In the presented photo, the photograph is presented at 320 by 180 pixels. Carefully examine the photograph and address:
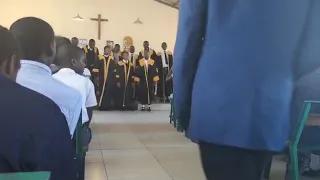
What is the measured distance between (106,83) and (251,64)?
29.9 ft

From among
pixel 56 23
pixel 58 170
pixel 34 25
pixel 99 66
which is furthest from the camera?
pixel 56 23

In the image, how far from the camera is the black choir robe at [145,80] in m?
10.3

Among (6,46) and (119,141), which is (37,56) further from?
(119,141)

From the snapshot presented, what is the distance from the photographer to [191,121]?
1085 mm

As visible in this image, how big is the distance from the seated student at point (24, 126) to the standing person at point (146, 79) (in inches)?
351

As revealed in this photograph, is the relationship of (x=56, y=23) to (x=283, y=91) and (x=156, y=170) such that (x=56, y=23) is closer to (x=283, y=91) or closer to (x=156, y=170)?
(x=156, y=170)

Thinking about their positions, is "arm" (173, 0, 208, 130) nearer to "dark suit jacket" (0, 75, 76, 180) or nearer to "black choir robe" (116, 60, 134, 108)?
"dark suit jacket" (0, 75, 76, 180)

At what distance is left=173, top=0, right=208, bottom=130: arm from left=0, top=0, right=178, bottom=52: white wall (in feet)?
38.4

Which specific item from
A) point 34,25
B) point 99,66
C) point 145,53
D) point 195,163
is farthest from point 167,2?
point 34,25

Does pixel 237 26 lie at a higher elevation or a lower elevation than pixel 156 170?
higher

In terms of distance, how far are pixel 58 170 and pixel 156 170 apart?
8.74 feet

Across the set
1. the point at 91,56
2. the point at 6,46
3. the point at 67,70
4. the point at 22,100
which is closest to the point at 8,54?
the point at 6,46

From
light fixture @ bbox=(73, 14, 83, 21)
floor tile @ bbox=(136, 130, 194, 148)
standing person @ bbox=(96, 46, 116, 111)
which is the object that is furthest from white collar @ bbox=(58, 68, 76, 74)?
light fixture @ bbox=(73, 14, 83, 21)

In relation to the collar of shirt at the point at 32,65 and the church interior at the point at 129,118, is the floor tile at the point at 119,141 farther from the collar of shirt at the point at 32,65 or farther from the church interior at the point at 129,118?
the collar of shirt at the point at 32,65
